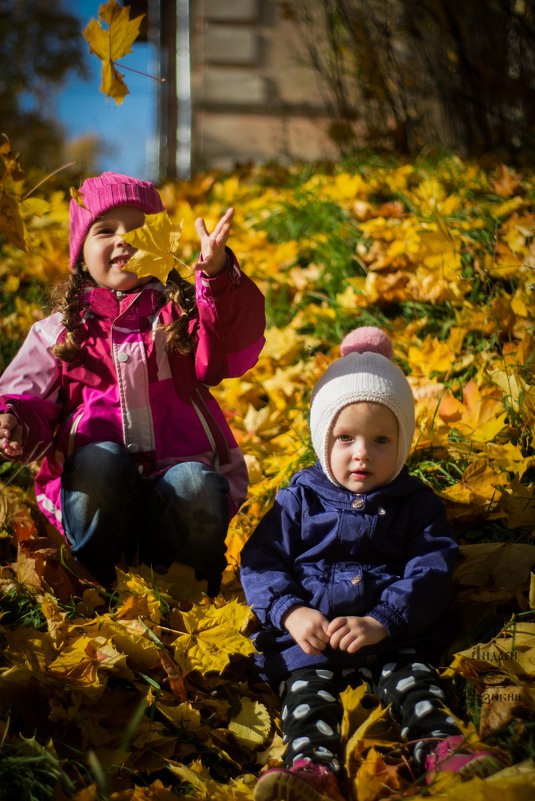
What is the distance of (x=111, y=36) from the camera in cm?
159

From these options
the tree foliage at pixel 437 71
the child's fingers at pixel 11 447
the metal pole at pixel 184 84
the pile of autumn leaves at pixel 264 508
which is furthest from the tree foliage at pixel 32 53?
the child's fingers at pixel 11 447

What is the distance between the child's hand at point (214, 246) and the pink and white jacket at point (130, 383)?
6.9 inches

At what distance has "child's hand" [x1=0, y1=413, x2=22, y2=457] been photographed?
1.77m

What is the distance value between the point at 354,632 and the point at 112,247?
3.79 ft

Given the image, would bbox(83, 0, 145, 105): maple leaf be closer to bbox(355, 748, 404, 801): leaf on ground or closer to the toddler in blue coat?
the toddler in blue coat

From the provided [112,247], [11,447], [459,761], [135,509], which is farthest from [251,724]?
[112,247]

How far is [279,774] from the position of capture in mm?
1224

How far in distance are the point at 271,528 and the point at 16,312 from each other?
232 centimetres

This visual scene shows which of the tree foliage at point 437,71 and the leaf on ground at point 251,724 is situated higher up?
the tree foliage at point 437,71

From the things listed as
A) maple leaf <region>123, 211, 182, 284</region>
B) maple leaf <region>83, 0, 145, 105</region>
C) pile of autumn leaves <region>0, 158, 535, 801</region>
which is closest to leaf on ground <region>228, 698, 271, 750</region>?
pile of autumn leaves <region>0, 158, 535, 801</region>

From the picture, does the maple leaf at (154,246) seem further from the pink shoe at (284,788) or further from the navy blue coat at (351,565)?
the pink shoe at (284,788)

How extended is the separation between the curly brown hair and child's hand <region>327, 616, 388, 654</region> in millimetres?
819

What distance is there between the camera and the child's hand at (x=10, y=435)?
1.77 metres

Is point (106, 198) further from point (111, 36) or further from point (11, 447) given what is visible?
point (11, 447)
